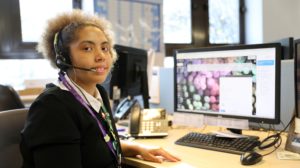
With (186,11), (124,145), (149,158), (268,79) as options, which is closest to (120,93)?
(124,145)

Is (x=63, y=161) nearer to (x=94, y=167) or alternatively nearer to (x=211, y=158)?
(x=94, y=167)

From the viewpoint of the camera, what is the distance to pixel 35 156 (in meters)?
0.95

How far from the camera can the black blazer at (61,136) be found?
941 millimetres

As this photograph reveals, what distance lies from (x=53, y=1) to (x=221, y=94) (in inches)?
82.4

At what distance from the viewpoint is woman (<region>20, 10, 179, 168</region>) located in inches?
37.6

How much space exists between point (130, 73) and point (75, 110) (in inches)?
39.0

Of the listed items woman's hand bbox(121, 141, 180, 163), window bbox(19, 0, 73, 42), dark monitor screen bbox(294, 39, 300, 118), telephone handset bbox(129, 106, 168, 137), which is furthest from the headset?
window bbox(19, 0, 73, 42)

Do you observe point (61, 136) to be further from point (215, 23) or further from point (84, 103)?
point (215, 23)

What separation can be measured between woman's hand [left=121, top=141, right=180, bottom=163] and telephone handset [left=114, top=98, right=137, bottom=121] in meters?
0.69

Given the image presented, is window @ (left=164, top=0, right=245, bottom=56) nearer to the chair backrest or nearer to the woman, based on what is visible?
the woman

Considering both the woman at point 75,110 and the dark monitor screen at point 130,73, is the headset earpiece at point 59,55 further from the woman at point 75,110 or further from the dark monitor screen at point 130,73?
the dark monitor screen at point 130,73

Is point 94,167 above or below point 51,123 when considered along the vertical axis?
below

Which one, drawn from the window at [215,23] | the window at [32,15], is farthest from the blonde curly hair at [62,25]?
the window at [215,23]

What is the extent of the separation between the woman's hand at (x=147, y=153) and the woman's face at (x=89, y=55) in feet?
1.07
